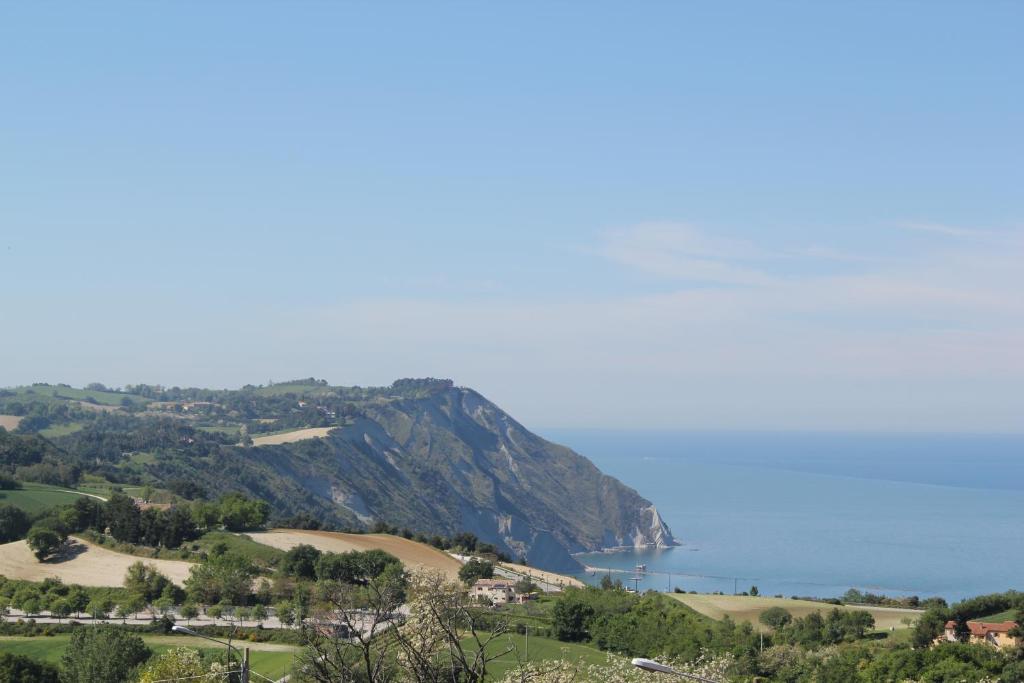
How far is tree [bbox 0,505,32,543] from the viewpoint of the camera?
103m

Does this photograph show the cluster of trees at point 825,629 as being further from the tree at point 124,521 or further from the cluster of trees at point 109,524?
the tree at point 124,521

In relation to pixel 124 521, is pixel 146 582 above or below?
below

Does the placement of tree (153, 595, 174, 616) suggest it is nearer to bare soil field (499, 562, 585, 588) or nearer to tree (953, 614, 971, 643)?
bare soil field (499, 562, 585, 588)

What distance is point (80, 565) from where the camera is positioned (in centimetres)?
9425

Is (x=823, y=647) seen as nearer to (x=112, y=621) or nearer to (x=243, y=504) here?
(x=112, y=621)

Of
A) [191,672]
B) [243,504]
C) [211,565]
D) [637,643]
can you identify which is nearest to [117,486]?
[243,504]

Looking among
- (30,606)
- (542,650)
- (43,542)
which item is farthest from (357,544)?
(542,650)

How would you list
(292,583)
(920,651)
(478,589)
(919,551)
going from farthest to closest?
(919,551), (478,589), (292,583), (920,651)

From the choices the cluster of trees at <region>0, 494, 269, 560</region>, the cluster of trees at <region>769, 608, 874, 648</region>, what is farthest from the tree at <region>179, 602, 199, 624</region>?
the cluster of trees at <region>769, 608, 874, 648</region>

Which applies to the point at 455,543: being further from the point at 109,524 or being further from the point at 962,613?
the point at 962,613

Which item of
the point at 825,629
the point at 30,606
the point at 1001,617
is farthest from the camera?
the point at 825,629

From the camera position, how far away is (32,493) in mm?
125375

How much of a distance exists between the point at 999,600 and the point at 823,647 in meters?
14.6

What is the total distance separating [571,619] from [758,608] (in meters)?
26.9
